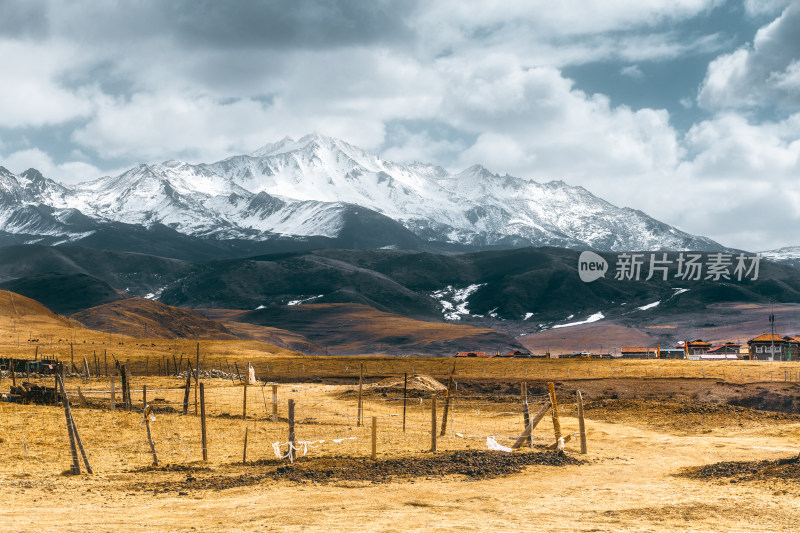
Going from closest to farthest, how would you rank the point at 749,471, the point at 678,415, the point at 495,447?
the point at 749,471, the point at 495,447, the point at 678,415

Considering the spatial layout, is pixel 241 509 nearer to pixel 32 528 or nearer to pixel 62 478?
pixel 32 528

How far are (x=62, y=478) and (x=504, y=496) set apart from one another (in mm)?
14804

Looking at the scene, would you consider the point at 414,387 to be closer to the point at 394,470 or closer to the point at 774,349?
the point at 394,470

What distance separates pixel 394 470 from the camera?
2898cm

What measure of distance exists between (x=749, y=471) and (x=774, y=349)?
128m

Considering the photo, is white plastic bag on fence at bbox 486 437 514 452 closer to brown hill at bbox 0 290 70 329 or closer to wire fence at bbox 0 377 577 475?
wire fence at bbox 0 377 577 475

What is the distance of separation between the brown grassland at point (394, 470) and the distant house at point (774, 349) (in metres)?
87.2

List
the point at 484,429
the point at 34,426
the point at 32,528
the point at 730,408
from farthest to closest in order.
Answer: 1. the point at 730,408
2. the point at 484,429
3. the point at 34,426
4. the point at 32,528

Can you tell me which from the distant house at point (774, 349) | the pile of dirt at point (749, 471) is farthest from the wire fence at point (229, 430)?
the distant house at point (774, 349)

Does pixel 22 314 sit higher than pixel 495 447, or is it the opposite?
pixel 22 314

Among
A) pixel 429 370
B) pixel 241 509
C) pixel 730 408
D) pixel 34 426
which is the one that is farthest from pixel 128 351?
pixel 241 509

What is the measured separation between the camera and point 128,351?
119188 mm

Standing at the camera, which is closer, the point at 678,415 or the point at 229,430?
the point at 229,430

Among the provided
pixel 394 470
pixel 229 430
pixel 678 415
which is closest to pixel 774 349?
pixel 678 415
